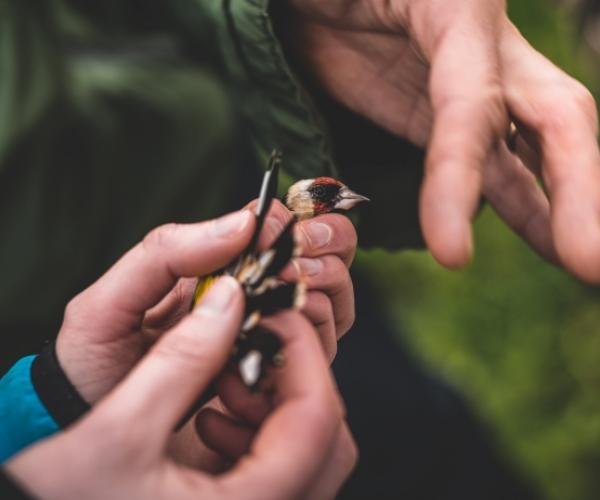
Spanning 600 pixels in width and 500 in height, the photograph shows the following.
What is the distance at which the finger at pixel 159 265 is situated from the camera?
0.78m

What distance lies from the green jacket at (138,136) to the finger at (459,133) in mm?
392

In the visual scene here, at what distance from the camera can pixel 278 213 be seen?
0.84m

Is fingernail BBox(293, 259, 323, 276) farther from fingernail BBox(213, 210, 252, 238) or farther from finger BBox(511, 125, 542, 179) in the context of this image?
finger BBox(511, 125, 542, 179)

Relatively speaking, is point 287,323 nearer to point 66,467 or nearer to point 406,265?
point 66,467

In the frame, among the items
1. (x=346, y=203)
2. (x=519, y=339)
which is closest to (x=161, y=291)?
(x=346, y=203)

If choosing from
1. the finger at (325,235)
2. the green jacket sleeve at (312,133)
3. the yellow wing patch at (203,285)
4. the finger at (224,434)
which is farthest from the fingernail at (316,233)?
the green jacket sleeve at (312,133)

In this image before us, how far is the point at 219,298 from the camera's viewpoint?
0.70 m

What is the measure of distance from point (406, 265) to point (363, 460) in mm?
1005

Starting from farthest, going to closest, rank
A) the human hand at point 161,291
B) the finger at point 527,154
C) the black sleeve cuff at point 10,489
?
the finger at point 527,154, the human hand at point 161,291, the black sleeve cuff at point 10,489

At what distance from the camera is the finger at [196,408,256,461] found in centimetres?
79

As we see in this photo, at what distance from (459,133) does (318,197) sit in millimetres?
211

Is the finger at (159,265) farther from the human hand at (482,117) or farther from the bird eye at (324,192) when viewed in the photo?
the human hand at (482,117)

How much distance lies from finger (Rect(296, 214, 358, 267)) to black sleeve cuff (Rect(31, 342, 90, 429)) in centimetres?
34

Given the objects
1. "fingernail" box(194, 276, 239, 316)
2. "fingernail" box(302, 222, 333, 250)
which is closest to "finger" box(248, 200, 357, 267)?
"fingernail" box(302, 222, 333, 250)
